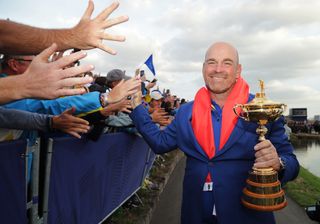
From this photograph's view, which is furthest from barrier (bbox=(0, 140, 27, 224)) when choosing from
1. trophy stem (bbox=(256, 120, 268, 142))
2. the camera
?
the camera

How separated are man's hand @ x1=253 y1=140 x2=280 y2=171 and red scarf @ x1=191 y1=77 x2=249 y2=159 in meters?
0.33

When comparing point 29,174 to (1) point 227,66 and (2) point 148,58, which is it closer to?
(1) point 227,66

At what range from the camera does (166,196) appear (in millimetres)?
6762

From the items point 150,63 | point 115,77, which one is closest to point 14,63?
point 115,77

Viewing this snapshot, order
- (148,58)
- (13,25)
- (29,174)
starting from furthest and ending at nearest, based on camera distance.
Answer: (148,58) → (29,174) → (13,25)

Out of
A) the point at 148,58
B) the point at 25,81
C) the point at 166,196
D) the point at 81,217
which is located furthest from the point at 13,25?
the point at 166,196

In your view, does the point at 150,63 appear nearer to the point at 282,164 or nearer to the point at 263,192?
the point at 282,164

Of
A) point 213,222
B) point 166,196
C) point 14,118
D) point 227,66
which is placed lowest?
point 166,196

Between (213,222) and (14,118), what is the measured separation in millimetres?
1698

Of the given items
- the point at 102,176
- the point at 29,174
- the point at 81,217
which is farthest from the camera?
the point at 102,176

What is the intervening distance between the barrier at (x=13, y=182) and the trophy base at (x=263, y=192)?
156cm

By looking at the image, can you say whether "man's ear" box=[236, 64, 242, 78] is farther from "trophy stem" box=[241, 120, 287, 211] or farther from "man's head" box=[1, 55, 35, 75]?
"man's head" box=[1, 55, 35, 75]

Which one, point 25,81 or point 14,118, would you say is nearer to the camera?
point 25,81

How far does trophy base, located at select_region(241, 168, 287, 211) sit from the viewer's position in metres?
2.27
